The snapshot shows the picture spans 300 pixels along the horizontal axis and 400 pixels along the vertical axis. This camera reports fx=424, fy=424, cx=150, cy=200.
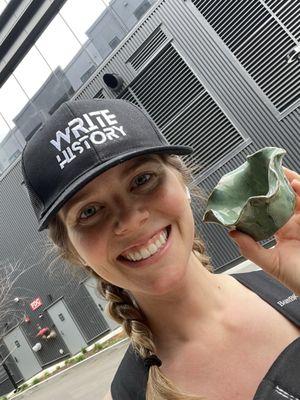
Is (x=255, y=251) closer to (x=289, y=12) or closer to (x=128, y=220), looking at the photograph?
(x=128, y=220)

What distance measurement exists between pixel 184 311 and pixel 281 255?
49cm

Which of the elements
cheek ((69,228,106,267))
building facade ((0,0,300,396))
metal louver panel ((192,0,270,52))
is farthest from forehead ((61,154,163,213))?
metal louver panel ((192,0,270,52))

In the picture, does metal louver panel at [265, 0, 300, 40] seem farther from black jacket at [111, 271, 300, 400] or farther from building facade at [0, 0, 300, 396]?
black jacket at [111, 271, 300, 400]

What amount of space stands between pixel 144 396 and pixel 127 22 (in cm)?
1457

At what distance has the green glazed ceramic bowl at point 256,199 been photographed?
5.03 ft

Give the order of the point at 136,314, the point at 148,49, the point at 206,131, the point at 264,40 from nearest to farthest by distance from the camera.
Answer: the point at 136,314, the point at 264,40, the point at 206,131, the point at 148,49

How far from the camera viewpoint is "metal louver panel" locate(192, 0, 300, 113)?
11586 millimetres

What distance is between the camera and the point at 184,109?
1355cm

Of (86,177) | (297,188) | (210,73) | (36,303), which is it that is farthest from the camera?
(36,303)

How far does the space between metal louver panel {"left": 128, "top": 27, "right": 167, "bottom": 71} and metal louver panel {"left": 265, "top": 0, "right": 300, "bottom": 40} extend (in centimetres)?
352

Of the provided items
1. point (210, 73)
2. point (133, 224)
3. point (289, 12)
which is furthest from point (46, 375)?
point (133, 224)

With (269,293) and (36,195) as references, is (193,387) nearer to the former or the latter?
(269,293)

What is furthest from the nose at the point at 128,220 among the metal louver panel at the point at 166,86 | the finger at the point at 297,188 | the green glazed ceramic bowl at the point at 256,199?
the metal louver panel at the point at 166,86

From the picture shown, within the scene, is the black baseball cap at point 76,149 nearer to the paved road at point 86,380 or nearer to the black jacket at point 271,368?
the black jacket at point 271,368
